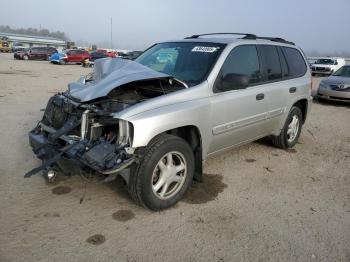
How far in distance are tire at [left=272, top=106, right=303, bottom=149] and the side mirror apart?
193cm

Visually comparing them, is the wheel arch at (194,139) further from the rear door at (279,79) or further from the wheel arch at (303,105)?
the wheel arch at (303,105)

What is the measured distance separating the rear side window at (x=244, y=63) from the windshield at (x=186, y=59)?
0.18 m

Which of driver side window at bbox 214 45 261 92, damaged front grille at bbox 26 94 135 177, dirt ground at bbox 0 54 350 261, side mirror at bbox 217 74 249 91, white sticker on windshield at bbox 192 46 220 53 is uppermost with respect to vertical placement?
white sticker on windshield at bbox 192 46 220 53

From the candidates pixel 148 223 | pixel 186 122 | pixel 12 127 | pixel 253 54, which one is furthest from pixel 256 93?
pixel 12 127

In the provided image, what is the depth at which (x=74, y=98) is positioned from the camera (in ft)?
12.7

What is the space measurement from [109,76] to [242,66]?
1763 millimetres

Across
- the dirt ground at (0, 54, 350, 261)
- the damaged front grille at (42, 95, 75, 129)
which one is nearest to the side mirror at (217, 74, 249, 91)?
the dirt ground at (0, 54, 350, 261)

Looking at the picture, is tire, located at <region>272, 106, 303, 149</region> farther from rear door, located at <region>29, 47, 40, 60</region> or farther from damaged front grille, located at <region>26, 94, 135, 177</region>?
rear door, located at <region>29, 47, 40, 60</region>

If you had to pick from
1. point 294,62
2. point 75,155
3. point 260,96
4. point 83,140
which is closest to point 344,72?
point 294,62

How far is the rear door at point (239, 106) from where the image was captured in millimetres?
4133

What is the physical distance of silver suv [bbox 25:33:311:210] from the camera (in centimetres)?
335

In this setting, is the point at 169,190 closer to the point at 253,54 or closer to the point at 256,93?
the point at 256,93

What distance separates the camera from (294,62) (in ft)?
19.0

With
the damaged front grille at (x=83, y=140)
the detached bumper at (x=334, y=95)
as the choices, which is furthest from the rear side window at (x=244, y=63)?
the detached bumper at (x=334, y=95)
